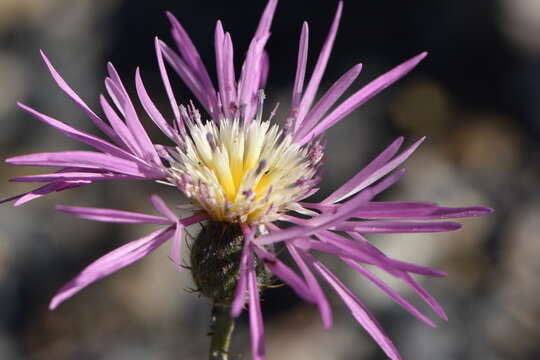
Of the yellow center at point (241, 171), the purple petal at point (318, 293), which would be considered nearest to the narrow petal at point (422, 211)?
the purple petal at point (318, 293)

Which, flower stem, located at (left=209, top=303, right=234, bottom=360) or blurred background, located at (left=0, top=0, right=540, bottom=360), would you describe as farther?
blurred background, located at (left=0, top=0, right=540, bottom=360)

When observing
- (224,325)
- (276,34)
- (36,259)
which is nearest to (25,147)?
(36,259)

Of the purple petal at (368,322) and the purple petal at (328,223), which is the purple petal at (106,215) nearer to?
the purple petal at (328,223)

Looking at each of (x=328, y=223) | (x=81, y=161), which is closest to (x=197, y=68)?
(x=81, y=161)

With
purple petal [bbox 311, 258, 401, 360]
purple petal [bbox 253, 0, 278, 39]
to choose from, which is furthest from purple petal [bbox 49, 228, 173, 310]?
purple petal [bbox 253, 0, 278, 39]

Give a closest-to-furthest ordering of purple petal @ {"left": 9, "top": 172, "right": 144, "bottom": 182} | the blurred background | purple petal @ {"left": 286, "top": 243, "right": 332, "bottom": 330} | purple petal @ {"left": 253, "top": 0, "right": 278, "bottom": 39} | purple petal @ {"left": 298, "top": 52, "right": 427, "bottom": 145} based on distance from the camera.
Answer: purple petal @ {"left": 286, "top": 243, "right": 332, "bottom": 330}
purple petal @ {"left": 9, "top": 172, "right": 144, "bottom": 182}
purple petal @ {"left": 298, "top": 52, "right": 427, "bottom": 145}
purple petal @ {"left": 253, "top": 0, "right": 278, "bottom": 39}
the blurred background

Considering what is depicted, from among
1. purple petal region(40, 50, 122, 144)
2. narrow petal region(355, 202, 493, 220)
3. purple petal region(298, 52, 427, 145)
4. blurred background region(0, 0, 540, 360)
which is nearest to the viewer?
narrow petal region(355, 202, 493, 220)

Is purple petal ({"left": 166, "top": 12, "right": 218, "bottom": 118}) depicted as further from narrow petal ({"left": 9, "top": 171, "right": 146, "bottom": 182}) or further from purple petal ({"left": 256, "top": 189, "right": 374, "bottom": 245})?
purple petal ({"left": 256, "top": 189, "right": 374, "bottom": 245})
